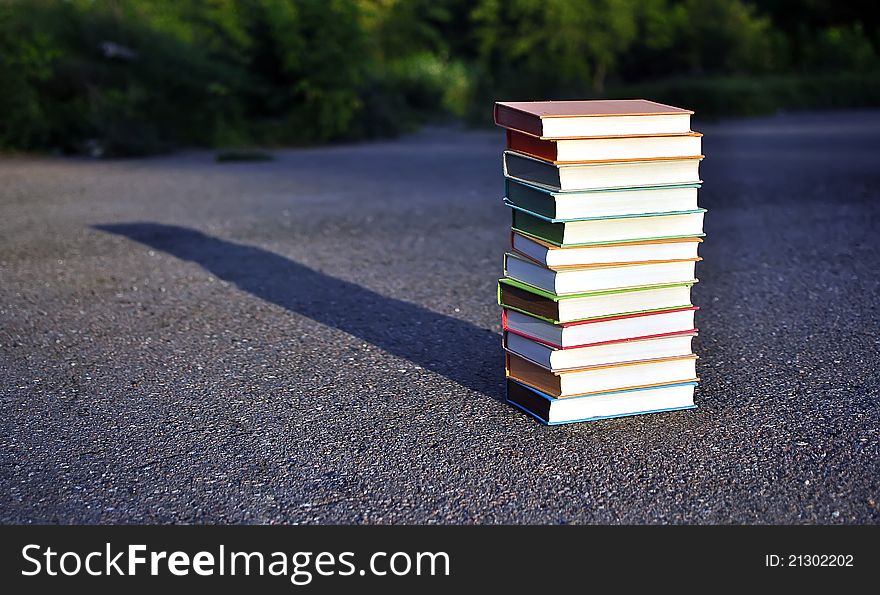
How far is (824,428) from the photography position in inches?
143

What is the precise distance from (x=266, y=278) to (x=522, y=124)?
123 inches

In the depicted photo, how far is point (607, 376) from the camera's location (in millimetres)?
3721

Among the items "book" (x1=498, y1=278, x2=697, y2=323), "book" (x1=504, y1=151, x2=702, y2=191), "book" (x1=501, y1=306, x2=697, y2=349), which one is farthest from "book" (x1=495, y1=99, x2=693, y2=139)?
"book" (x1=501, y1=306, x2=697, y2=349)

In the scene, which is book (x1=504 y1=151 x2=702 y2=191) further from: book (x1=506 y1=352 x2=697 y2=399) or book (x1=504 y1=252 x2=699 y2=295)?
book (x1=506 y1=352 x2=697 y2=399)

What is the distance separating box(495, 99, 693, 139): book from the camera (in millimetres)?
3434

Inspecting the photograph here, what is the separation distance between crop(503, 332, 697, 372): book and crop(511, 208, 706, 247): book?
Result: 40 cm

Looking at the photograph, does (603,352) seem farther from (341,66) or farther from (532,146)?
(341,66)

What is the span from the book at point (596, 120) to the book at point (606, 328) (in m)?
0.70

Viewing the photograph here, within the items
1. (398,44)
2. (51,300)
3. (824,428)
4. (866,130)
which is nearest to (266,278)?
(51,300)

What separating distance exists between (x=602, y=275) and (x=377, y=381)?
3.91 feet

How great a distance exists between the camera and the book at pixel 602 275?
3.60 m

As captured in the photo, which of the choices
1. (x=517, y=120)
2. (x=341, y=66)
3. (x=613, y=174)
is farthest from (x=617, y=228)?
(x=341, y=66)

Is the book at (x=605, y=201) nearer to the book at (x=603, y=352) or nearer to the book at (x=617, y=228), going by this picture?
the book at (x=617, y=228)
